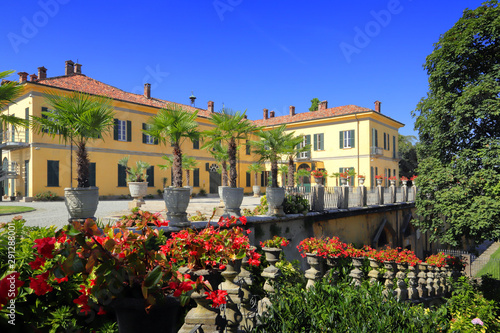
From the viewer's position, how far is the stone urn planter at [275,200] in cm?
892

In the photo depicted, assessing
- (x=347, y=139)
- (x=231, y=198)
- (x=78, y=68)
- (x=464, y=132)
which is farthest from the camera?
(x=347, y=139)

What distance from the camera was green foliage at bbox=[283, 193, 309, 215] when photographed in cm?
961

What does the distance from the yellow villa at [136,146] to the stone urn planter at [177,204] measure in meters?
9.18

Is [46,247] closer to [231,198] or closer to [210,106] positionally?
[231,198]

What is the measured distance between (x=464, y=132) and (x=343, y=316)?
10.1m

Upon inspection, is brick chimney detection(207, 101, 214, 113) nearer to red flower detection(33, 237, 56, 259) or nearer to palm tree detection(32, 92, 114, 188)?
palm tree detection(32, 92, 114, 188)

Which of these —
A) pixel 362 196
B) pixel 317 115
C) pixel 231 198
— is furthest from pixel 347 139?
pixel 231 198

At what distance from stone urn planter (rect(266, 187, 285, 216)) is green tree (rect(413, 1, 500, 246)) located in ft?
18.5

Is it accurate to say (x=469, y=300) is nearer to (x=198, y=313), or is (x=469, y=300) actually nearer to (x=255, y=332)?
(x=255, y=332)

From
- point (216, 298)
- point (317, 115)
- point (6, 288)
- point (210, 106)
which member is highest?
point (210, 106)

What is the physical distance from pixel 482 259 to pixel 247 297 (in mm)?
25112

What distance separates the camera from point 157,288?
178cm

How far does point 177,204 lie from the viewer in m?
5.94

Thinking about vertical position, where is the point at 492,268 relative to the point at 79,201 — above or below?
below
